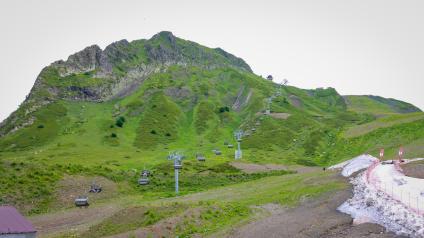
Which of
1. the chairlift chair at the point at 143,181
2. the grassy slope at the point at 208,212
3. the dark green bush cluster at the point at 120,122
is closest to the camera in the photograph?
the grassy slope at the point at 208,212

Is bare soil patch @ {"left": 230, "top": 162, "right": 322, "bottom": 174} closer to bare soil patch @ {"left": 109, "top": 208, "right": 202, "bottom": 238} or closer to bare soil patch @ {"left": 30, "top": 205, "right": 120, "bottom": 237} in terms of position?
bare soil patch @ {"left": 30, "top": 205, "right": 120, "bottom": 237}

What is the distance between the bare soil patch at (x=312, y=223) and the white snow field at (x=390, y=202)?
975 mm

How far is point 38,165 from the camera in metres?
86.7

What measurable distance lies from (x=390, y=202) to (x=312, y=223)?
24.8 ft

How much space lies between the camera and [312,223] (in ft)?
146

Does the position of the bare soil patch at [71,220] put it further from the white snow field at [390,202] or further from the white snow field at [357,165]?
the white snow field at [357,165]

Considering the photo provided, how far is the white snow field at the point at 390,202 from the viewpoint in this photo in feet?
115

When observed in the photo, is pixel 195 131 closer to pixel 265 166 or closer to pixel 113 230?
pixel 265 166

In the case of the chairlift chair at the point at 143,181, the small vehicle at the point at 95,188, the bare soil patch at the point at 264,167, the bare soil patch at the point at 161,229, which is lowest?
the bare soil patch at the point at 161,229

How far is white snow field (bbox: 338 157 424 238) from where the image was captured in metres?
35.2

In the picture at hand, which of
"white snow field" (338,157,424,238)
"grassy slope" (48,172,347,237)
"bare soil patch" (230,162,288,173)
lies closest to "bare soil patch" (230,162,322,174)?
"bare soil patch" (230,162,288,173)

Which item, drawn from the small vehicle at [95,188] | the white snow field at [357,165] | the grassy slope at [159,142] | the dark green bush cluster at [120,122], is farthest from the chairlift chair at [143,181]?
the dark green bush cluster at [120,122]

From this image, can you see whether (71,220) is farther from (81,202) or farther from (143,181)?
(143,181)

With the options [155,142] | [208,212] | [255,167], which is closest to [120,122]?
[155,142]
